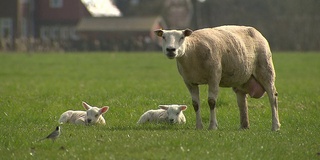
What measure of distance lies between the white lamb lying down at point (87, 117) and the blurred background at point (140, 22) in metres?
56.4

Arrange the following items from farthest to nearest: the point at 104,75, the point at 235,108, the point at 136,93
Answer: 1. the point at 104,75
2. the point at 136,93
3. the point at 235,108

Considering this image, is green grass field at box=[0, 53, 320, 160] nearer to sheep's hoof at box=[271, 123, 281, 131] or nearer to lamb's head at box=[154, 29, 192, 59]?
sheep's hoof at box=[271, 123, 281, 131]

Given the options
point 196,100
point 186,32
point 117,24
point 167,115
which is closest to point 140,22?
point 117,24

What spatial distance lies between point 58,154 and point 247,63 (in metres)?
4.97

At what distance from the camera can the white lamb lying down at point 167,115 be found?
1619 cm

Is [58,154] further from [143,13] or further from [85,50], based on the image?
[143,13]

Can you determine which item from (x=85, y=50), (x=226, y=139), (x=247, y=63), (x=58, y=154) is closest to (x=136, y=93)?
(x=247, y=63)

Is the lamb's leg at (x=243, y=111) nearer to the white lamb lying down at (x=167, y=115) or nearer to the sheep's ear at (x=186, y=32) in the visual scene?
the white lamb lying down at (x=167, y=115)

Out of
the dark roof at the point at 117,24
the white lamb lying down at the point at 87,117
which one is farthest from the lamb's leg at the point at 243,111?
the dark roof at the point at 117,24

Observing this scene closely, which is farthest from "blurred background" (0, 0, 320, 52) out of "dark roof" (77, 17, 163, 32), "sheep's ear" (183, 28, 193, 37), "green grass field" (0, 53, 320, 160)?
"sheep's ear" (183, 28, 193, 37)

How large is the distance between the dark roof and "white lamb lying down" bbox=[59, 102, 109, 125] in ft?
227

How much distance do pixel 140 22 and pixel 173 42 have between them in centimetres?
7315

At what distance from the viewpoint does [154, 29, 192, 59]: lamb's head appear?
1431cm

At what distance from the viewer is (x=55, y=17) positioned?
92625mm
